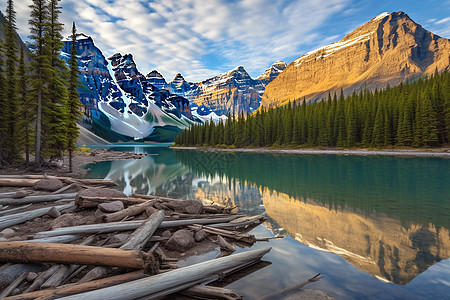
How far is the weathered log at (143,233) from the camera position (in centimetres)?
653

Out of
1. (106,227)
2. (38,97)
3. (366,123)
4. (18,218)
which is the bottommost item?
(18,218)

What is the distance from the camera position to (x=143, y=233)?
732 centimetres

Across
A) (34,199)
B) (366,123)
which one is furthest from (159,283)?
(366,123)

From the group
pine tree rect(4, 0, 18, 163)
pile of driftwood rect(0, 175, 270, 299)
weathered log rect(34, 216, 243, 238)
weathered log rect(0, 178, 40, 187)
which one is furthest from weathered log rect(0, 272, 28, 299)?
pine tree rect(4, 0, 18, 163)

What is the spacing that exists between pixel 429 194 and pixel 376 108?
7127 cm

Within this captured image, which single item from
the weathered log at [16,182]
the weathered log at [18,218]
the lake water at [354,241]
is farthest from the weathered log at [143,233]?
the weathered log at [16,182]

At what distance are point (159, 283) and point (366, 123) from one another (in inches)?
3377

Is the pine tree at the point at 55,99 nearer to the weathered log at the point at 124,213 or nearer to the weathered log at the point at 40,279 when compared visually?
the weathered log at the point at 124,213

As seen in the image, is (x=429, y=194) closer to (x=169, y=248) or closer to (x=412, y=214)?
(x=412, y=214)

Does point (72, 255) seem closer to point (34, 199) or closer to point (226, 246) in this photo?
point (226, 246)

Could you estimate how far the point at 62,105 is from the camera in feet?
100

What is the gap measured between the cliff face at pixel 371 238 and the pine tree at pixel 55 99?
29514 mm

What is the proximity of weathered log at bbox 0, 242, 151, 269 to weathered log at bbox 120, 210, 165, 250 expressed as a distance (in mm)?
1152

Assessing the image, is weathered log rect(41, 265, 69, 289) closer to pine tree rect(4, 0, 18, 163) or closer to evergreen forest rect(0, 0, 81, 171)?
evergreen forest rect(0, 0, 81, 171)
